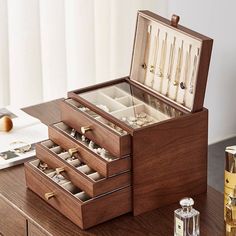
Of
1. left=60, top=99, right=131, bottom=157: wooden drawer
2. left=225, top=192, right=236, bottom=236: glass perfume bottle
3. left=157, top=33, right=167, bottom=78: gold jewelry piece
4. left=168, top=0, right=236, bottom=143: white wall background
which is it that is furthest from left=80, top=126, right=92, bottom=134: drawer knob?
left=168, top=0, right=236, bottom=143: white wall background

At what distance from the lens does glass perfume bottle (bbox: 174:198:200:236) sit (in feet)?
5.40

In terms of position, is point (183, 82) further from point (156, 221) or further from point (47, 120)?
point (47, 120)

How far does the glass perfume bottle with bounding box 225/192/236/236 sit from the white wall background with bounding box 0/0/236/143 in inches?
57.3

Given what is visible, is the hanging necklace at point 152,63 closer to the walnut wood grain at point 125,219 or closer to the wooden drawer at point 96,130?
the wooden drawer at point 96,130

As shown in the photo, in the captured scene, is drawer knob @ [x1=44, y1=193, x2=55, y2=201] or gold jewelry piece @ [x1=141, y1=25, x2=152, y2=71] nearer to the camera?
drawer knob @ [x1=44, y1=193, x2=55, y2=201]

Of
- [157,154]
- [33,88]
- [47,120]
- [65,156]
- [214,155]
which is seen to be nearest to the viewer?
[157,154]

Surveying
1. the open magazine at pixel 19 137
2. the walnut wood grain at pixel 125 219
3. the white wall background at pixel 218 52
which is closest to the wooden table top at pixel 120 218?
the walnut wood grain at pixel 125 219

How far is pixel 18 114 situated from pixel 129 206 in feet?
2.15

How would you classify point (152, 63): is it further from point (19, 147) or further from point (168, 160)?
point (19, 147)

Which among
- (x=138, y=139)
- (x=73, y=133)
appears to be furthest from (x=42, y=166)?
(x=138, y=139)

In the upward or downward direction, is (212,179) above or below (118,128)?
below

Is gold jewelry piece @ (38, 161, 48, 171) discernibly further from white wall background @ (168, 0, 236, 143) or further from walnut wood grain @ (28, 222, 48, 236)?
white wall background @ (168, 0, 236, 143)

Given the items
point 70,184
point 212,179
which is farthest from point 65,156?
point 212,179

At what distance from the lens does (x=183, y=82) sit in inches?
72.6
